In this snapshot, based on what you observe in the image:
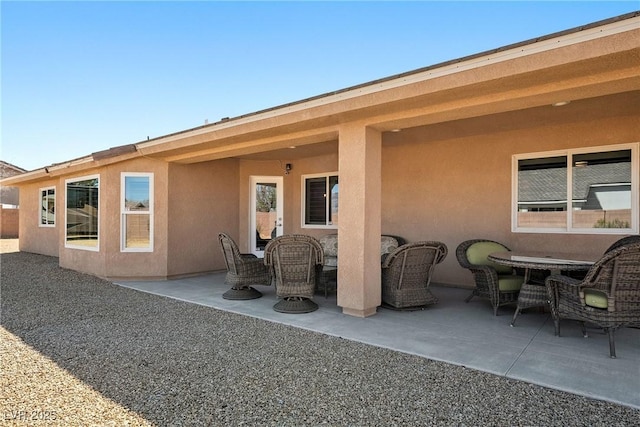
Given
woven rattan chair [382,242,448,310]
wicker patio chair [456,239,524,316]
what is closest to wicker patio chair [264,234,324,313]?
woven rattan chair [382,242,448,310]

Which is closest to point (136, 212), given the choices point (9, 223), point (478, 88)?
point (478, 88)

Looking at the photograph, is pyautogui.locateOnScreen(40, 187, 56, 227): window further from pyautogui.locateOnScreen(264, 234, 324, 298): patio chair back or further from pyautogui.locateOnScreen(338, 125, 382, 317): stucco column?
pyautogui.locateOnScreen(338, 125, 382, 317): stucco column

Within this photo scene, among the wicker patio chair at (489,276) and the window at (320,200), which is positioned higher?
the window at (320,200)

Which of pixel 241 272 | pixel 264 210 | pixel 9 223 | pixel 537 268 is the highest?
pixel 264 210

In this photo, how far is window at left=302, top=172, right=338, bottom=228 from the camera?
956 cm

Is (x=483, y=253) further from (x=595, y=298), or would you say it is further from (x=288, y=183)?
(x=288, y=183)

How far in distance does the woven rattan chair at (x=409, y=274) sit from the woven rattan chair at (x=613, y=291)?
1.91m

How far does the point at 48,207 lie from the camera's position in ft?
46.5

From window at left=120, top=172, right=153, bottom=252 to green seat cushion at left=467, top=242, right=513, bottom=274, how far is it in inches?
261

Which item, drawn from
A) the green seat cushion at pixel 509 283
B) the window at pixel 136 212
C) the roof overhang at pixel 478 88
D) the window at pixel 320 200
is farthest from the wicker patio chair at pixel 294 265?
the window at pixel 136 212

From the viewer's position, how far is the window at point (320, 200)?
9562 millimetres

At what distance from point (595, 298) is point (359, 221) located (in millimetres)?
2820

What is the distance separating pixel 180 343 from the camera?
13.9 ft

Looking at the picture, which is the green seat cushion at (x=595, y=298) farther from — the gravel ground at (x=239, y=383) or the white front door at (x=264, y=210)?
the white front door at (x=264, y=210)
